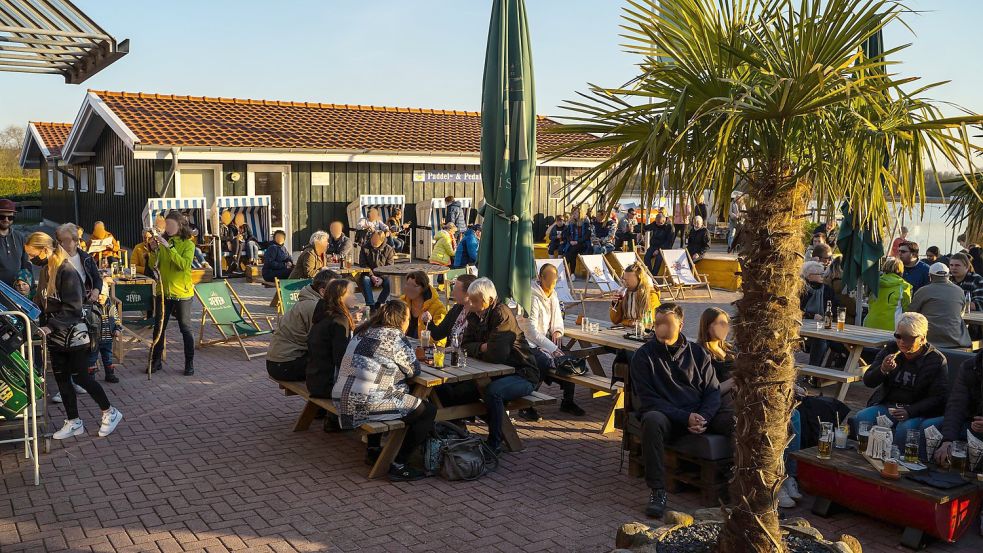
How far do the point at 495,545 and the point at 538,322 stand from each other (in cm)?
333

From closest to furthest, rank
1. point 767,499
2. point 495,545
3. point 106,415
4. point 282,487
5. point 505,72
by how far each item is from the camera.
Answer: point 767,499
point 495,545
point 282,487
point 106,415
point 505,72

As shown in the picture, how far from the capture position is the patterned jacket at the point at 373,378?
584 cm

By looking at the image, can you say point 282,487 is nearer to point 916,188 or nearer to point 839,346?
point 916,188

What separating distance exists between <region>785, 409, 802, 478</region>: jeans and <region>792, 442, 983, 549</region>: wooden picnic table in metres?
0.15

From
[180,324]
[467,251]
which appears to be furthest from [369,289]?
[180,324]

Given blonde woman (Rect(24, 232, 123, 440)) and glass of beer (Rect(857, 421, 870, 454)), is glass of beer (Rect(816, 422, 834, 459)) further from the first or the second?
blonde woman (Rect(24, 232, 123, 440))

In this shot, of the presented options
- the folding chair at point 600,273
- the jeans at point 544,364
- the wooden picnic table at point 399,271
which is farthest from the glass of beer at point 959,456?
the folding chair at point 600,273

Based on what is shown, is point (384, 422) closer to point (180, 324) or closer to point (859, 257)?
point (180, 324)

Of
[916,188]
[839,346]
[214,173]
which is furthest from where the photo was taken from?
[214,173]

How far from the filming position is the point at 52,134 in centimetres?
3117

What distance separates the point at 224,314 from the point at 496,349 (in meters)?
4.87

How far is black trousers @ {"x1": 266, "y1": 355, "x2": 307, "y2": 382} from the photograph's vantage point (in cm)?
697

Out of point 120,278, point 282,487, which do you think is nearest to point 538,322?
point 282,487

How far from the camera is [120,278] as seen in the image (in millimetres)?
11297
